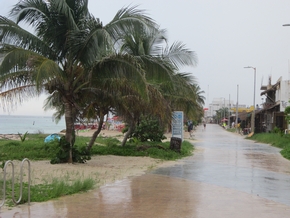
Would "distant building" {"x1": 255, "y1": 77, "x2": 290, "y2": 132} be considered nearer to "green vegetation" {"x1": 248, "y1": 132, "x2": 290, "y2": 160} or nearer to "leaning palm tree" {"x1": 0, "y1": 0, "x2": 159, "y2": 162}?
"green vegetation" {"x1": 248, "y1": 132, "x2": 290, "y2": 160}

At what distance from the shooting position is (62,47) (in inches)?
564

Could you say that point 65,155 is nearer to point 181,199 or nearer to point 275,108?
point 181,199

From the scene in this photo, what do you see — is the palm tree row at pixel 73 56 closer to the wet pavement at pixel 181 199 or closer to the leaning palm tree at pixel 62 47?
the leaning palm tree at pixel 62 47

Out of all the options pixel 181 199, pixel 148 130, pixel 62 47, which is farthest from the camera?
pixel 148 130

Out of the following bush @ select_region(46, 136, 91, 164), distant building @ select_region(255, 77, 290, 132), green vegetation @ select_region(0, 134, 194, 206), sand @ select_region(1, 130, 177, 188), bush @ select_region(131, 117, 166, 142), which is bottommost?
sand @ select_region(1, 130, 177, 188)

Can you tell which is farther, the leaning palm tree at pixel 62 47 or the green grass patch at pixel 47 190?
the leaning palm tree at pixel 62 47

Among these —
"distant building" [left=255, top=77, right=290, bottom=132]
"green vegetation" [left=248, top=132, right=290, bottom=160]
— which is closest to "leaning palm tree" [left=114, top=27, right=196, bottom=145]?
"green vegetation" [left=248, top=132, right=290, bottom=160]

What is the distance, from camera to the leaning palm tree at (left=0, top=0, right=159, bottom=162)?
12961mm

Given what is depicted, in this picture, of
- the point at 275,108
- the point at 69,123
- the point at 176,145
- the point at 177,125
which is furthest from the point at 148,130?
the point at 275,108

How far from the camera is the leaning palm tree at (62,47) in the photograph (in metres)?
13.0

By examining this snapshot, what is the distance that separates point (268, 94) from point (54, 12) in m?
44.6

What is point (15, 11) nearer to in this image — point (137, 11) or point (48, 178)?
point (137, 11)

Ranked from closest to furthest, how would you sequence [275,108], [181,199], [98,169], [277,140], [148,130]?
[181,199] → [98,169] → [148,130] → [277,140] → [275,108]

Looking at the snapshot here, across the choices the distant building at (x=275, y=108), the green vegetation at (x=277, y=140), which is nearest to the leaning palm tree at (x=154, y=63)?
the green vegetation at (x=277, y=140)
